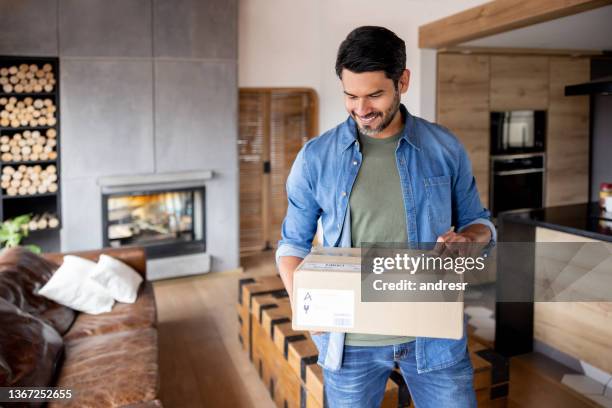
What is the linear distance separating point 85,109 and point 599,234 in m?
3.96

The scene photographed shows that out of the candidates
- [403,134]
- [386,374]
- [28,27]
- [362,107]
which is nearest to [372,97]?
[362,107]

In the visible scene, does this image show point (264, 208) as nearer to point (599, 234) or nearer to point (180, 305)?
point (180, 305)

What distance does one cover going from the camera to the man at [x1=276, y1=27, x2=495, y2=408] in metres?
1.35

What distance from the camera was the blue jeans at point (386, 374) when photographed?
1.37 m

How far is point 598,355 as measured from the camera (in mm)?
3129

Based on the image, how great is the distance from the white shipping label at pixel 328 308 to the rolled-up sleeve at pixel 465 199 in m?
0.39

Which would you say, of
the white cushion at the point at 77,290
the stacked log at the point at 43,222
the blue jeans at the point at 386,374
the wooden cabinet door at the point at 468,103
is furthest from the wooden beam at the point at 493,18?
the stacked log at the point at 43,222

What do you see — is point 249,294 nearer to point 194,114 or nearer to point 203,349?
point 203,349

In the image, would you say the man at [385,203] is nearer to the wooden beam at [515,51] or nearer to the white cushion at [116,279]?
the white cushion at [116,279]

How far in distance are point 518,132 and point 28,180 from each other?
4.37 meters

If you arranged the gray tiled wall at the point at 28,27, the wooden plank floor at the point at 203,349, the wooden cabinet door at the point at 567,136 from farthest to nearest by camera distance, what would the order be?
the wooden cabinet door at the point at 567,136 < the gray tiled wall at the point at 28,27 < the wooden plank floor at the point at 203,349

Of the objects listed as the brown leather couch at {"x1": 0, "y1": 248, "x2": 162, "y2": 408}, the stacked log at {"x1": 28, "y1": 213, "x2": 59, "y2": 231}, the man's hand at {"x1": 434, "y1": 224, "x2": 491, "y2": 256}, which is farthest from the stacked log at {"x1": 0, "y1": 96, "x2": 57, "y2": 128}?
the man's hand at {"x1": 434, "y1": 224, "x2": 491, "y2": 256}

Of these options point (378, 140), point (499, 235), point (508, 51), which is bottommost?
point (499, 235)

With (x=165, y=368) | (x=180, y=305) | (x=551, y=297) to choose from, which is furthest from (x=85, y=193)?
(x=551, y=297)
